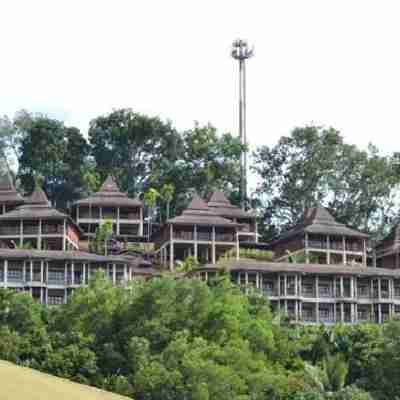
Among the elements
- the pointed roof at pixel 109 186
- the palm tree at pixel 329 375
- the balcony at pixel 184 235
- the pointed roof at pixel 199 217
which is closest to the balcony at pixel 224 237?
the pointed roof at pixel 199 217

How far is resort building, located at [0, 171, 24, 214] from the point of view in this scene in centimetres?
8088

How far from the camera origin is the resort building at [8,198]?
265 ft

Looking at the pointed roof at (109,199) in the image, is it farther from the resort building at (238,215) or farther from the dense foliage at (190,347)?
the dense foliage at (190,347)

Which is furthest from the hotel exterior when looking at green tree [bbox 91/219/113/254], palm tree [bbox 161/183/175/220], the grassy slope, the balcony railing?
the grassy slope

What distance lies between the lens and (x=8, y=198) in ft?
266

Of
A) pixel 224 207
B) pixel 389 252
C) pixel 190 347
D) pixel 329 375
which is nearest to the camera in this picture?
pixel 190 347

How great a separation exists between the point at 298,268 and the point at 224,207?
51.9ft

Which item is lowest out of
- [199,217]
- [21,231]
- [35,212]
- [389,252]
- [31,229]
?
[389,252]

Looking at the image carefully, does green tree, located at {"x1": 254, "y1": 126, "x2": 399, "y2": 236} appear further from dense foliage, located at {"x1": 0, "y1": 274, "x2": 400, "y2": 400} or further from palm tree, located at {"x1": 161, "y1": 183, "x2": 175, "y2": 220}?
dense foliage, located at {"x1": 0, "y1": 274, "x2": 400, "y2": 400}

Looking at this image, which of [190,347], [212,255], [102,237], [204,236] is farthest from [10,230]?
[190,347]

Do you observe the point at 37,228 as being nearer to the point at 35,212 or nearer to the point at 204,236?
the point at 35,212

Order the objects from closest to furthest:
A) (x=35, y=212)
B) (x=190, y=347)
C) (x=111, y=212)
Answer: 1. (x=190, y=347)
2. (x=35, y=212)
3. (x=111, y=212)

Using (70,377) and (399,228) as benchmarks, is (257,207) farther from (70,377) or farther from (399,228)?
(70,377)

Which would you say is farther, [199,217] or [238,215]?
[238,215]
